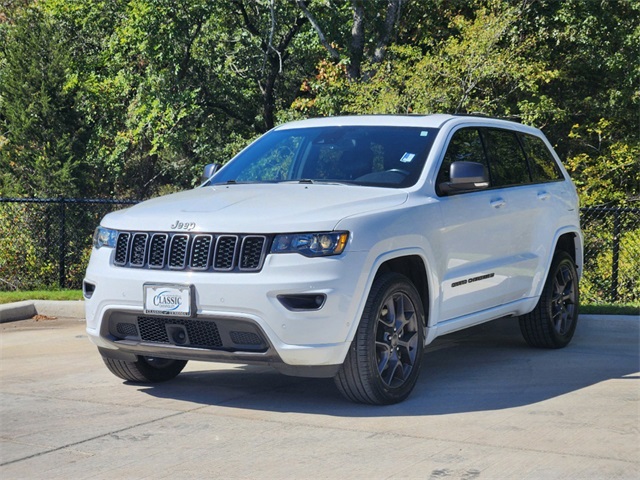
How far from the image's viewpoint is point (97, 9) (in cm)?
2645

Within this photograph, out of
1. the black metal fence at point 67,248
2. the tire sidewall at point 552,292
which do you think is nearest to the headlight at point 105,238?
the tire sidewall at point 552,292

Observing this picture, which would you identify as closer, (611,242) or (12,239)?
(611,242)

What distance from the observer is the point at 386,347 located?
677 cm

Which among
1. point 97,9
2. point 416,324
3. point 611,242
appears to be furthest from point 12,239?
point 97,9

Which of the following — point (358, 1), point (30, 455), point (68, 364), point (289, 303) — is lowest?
point (68, 364)

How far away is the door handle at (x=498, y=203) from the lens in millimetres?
8039

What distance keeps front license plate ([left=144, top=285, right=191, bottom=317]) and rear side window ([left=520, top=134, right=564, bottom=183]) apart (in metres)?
3.80

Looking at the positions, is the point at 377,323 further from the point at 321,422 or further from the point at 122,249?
the point at 122,249

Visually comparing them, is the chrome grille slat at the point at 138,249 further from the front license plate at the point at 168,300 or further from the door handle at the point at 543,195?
the door handle at the point at 543,195

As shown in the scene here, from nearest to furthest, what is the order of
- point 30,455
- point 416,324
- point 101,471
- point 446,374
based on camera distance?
point 101,471
point 30,455
point 416,324
point 446,374

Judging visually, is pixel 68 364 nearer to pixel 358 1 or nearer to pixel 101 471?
pixel 101 471

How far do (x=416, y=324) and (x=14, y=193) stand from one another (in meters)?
18.6

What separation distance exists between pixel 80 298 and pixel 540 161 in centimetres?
583

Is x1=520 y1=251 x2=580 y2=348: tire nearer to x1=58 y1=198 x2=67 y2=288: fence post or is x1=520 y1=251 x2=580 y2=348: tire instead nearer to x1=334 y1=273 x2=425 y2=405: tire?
x1=334 y1=273 x2=425 y2=405: tire
